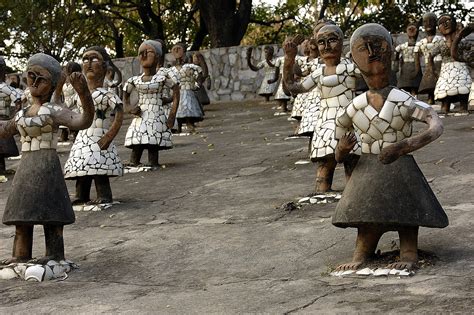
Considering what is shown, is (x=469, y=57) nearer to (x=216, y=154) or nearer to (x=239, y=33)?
(x=216, y=154)

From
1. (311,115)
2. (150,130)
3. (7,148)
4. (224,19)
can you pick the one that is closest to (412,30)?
(150,130)

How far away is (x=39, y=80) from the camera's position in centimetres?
752

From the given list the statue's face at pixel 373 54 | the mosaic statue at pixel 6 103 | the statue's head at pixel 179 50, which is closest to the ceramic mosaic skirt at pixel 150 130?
the mosaic statue at pixel 6 103

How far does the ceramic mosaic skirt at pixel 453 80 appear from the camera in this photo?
15352mm

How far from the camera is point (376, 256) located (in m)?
6.71

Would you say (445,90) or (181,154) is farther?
(445,90)

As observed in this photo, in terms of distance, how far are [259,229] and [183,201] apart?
6.68 feet

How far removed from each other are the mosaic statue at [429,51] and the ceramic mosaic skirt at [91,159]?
7.78 metres

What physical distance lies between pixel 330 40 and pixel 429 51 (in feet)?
25.8

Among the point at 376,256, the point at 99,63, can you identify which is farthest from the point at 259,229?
the point at 99,63

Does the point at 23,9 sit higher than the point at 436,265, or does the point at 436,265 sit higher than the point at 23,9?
the point at 23,9

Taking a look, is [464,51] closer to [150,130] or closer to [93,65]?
[150,130]

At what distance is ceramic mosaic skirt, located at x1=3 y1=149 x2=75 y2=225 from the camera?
725 centimetres

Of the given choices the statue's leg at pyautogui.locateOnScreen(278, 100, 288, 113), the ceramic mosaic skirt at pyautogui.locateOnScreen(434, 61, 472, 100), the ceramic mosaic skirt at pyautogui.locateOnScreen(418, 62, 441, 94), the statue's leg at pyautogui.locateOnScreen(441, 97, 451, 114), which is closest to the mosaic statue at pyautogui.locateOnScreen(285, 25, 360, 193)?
the ceramic mosaic skirt at pyautogui.locateOnScreen(434, 61, 472, 100)
